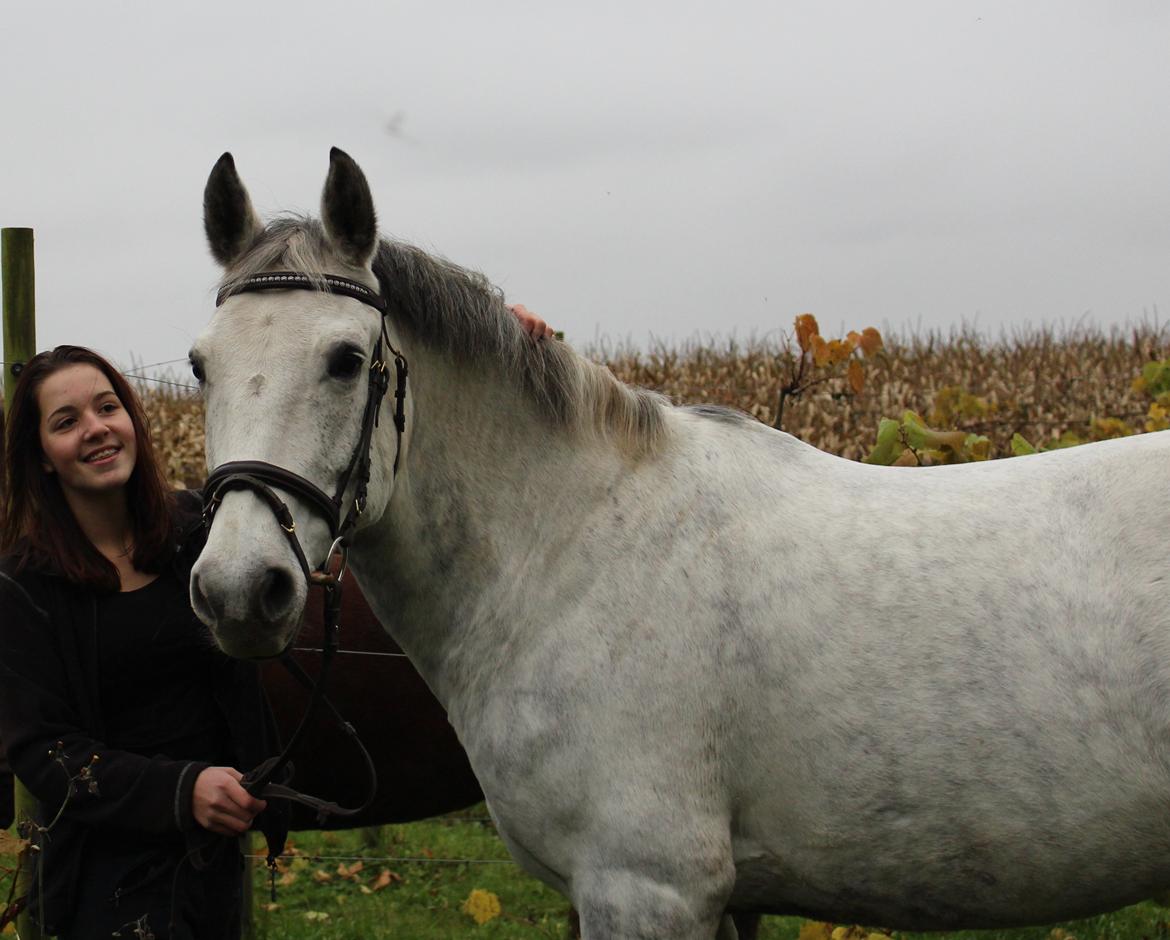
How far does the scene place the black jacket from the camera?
9.66 ft

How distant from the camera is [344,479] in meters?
2.75

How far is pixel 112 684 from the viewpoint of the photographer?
312 cm

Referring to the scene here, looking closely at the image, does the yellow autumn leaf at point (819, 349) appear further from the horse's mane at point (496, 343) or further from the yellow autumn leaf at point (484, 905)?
the yellow autumn leaf at point (484, 905)

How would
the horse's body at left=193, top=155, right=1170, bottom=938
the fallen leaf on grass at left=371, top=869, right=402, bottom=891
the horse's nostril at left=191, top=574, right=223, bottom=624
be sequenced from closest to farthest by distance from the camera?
the horse's nostril at left=191, top=574, right=223, bottom=624 → the horse's body at left=193, top=155, right=1170, bottom=938 → the fallen leaf on grass at left=371, top=869, right=402, bottom=891

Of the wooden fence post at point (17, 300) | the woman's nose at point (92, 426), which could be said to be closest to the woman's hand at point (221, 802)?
the woman's nose at point (92, 426)

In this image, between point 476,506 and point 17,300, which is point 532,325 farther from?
point 17,300

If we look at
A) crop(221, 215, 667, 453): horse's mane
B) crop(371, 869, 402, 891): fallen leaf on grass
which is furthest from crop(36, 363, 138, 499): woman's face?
crop(371, 869, 402, 891): fallen leaf on grass

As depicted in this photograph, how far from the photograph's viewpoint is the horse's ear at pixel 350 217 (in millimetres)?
2857

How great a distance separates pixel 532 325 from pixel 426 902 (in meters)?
4.02

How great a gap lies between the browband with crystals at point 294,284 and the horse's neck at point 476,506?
320 mm

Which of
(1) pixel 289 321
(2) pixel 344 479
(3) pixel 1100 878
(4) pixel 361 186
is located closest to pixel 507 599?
(2) pixel 344 479

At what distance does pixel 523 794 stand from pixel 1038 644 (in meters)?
1.29

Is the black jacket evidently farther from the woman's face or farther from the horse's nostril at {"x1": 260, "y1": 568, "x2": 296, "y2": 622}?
the horse's nostril at {"x1": 260, "y1": 568, "x2": 296, "y2": 622}

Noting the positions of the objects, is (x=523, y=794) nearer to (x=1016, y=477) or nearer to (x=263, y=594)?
(x=263, y=594)
